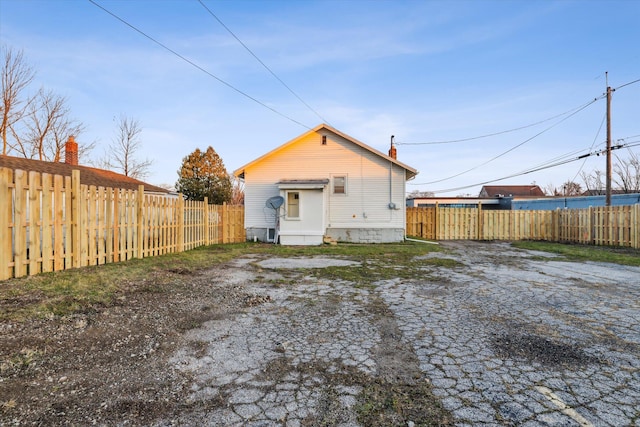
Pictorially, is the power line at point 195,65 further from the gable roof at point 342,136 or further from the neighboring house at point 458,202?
the neighboring house at point 458,202

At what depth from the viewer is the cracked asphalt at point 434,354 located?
2145 millimetres

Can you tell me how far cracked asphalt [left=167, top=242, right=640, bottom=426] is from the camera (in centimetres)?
214

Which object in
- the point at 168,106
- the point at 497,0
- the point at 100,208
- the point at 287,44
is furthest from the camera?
the point at 168,106

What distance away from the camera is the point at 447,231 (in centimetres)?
2011

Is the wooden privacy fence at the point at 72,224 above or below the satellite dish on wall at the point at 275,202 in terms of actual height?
below

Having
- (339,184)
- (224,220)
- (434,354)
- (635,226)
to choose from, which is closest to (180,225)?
(224,220)

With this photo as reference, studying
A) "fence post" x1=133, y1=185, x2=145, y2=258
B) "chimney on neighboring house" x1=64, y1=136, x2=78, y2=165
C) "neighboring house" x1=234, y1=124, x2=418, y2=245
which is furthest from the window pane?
"chimney on neighboring house" x1=64, y1=136, x2=78, y2=165

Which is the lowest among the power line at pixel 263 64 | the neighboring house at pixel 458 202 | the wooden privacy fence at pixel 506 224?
the wooden privacy fence at pixel 506 224

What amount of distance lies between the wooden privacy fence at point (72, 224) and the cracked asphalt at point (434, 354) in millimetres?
4542

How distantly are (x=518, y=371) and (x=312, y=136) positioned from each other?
50.8ft

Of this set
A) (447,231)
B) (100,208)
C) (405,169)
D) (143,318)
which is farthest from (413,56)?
(143,318)

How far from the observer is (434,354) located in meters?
3.06

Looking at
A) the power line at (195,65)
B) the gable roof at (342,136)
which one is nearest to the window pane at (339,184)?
the gable roof at (342,136)

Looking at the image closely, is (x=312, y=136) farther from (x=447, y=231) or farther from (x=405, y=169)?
(x=447, y=231)
